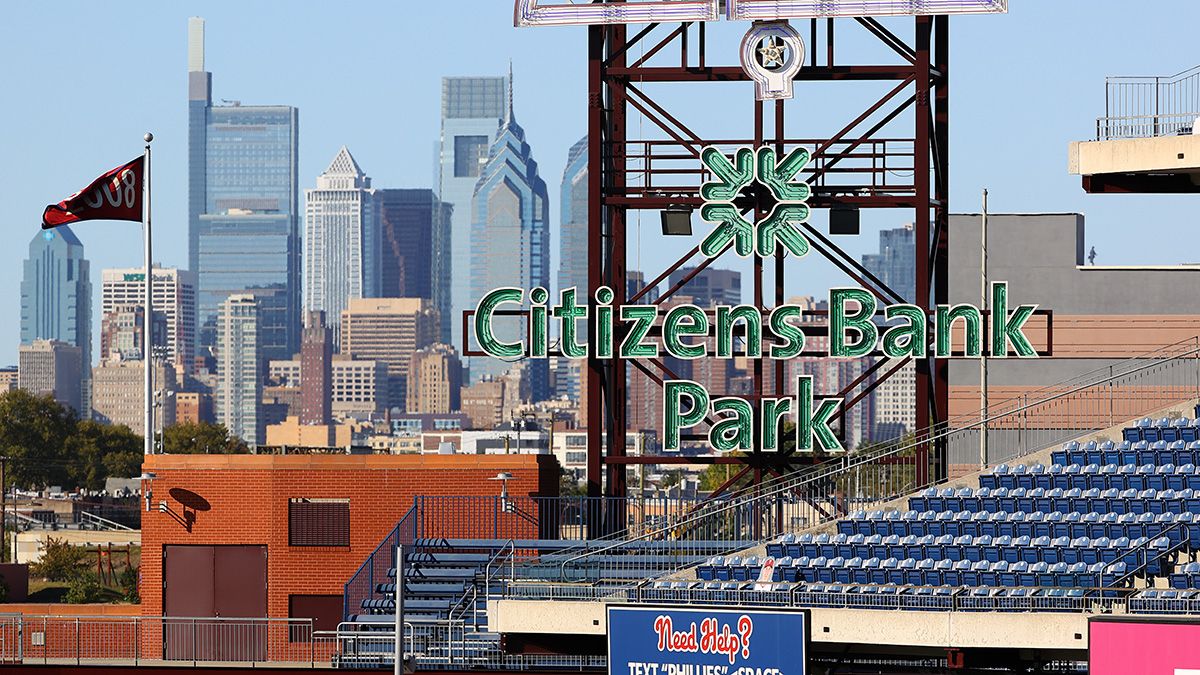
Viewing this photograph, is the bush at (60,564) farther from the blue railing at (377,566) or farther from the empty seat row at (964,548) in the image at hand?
the empty seat row at (964,548)

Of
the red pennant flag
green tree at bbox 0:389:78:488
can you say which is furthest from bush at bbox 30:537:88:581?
the red pennant flag

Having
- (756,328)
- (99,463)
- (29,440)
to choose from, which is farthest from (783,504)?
(99,463)

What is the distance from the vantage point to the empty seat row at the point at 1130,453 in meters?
37.6

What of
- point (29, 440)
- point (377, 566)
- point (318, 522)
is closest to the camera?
point (377, 566)

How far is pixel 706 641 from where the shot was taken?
1373 inches

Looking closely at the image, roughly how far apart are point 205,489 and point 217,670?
20.6ft

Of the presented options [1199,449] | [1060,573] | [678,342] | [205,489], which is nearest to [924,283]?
[678,342]

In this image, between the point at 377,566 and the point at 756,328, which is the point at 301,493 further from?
the point at 756,328

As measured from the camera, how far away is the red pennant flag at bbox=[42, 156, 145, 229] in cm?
4603

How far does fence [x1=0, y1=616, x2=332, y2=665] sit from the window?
1.95 meters

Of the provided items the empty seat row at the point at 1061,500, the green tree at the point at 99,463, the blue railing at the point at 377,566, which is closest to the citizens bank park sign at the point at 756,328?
the blue railing at the point at 377,566

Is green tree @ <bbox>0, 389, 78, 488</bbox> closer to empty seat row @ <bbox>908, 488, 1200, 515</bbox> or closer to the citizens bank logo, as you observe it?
the citizens bank logo

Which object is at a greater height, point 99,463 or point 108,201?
point 108,201

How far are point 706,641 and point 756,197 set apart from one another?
40.4 ft
